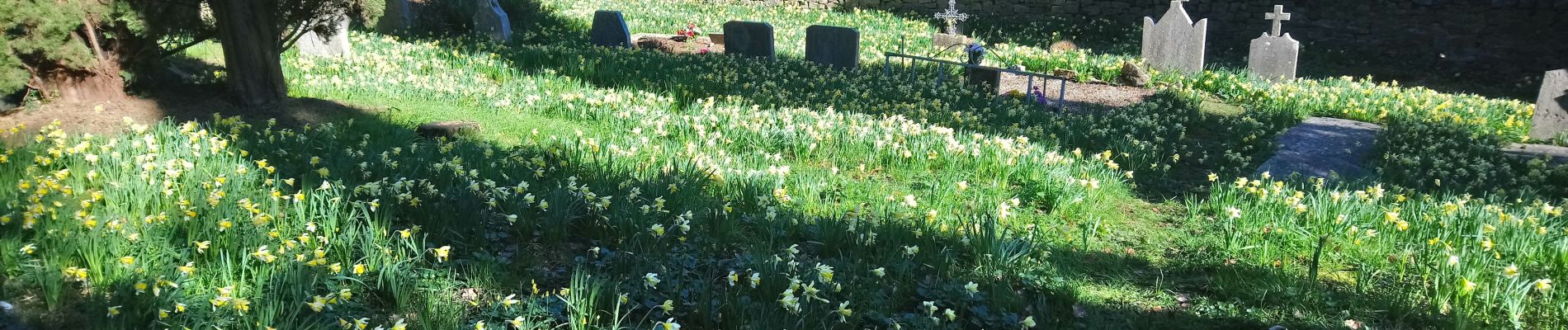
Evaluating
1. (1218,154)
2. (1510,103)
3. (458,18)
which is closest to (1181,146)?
(1218,154)

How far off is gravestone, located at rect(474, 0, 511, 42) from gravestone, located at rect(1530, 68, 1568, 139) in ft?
34.8

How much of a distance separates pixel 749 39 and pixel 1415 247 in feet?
25.9

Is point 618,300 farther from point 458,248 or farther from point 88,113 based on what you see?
point 88,113

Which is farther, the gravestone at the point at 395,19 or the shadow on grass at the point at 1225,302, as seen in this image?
the gravestone at the point at 395,19

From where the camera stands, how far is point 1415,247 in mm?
4160

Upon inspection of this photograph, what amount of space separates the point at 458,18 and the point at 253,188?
8824 millimetres

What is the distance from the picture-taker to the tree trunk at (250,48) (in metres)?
5.78

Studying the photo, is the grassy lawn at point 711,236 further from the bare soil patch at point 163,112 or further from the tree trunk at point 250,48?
the tree trunk at point 250,48

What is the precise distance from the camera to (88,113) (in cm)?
555

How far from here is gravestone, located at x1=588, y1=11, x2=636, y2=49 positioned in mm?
11953

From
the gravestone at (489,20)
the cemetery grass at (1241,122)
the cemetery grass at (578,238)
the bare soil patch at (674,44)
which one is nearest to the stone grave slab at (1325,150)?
the cemetery grass at (1241,122)

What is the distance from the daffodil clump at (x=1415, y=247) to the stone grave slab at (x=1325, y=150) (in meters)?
1.03

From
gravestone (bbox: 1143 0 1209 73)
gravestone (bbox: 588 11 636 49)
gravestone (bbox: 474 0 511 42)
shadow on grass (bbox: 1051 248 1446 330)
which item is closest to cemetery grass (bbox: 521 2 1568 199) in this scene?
gravestone (bbox: 588 11 636 49)

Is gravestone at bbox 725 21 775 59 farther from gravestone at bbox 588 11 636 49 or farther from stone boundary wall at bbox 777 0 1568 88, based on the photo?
stone boundary wall at bbox 777 0 1568 88
